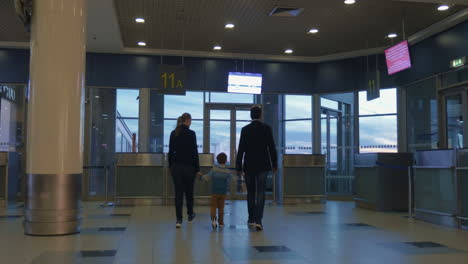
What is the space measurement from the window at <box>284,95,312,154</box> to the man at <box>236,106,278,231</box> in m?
7.29

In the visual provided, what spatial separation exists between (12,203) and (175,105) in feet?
15.7

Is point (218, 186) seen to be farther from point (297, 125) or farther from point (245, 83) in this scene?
point (297, 125)

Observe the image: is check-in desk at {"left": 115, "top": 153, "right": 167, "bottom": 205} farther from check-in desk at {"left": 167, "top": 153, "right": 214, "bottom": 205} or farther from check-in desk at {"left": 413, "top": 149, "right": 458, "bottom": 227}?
check-in desk at {"left": 413, "top": 149, "right": 458, "bottom": 227}

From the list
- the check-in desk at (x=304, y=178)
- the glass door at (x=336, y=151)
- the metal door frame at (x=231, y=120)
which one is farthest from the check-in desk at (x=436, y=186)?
the metal door frame at (x=231, y=120)

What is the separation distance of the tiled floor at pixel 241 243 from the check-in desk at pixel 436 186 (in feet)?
0.93

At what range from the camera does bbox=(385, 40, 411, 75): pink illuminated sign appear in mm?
9680

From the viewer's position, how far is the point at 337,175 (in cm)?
1305

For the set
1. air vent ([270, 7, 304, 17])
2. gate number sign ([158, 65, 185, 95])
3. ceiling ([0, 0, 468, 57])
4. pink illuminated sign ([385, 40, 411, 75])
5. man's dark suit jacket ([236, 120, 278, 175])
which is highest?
air vent ([270, 7, 304, 17])

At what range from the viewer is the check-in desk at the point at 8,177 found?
32.3 ft

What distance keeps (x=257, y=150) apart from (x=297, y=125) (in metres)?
7.52

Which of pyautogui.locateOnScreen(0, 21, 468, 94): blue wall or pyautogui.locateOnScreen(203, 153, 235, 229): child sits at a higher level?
pyautogui.locateOnScreen(0, 21, 468, 94): blue wall

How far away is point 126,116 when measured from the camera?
1237 cm

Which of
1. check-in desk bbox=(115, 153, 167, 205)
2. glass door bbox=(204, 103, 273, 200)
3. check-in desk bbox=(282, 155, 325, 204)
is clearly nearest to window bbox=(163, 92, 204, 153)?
glass door bbox=(204, 103, 273, 200)

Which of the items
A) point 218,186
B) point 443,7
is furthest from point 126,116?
point 443,7
